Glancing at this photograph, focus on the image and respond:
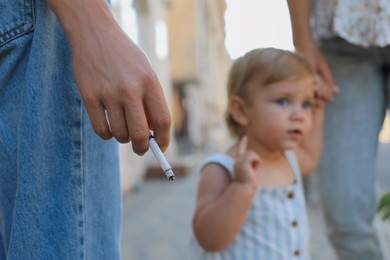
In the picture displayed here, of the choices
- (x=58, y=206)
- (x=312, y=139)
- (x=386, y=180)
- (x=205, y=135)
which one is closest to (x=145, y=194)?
(x=386, y=180)

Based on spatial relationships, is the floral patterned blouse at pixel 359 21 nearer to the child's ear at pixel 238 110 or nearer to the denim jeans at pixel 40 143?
the child's ear at pixel 238 110

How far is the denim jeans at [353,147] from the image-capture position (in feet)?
7.28

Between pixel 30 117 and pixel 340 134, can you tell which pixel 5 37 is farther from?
pixel 340 134

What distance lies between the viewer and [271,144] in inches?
83.4

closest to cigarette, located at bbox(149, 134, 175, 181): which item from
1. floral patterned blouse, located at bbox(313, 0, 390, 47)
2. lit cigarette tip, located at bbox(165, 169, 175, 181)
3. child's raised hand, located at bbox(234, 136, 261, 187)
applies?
lit cigarette tip, located at bbox(165, 169, 175, 181)

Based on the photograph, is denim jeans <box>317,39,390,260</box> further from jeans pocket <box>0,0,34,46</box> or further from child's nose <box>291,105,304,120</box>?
jeans pocket <box>0,0,34,46</box>

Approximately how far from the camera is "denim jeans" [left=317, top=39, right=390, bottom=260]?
222 centimetres

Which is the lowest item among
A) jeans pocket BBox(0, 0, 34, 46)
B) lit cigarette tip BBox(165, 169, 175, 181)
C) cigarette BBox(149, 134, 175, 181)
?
lit cigarette tip BBox(165, 169, 175, 181)

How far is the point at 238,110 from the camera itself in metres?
2.20

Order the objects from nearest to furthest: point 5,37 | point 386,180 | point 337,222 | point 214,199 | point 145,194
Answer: point 5,37, point 214,199, point 337,222, point 145,194, point 386,180

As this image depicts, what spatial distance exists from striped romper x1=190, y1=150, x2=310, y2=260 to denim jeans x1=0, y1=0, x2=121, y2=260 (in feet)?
3.02

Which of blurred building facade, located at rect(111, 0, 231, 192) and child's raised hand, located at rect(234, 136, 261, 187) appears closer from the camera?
child's raised hand, located at rect(234, 136, 261, 187)

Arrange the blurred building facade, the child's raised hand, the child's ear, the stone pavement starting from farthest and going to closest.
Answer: the blurred building facade < the stone pavement < the child's ear < the child's raised hand

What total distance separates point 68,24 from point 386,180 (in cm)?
791
